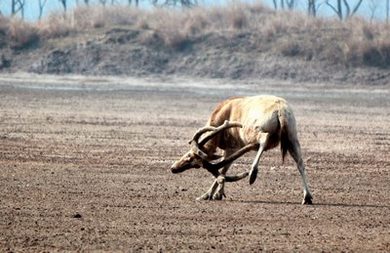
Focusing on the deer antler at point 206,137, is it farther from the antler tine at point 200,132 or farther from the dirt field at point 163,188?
the dirt field at point 163,188

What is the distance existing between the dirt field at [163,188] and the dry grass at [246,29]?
1876 cm

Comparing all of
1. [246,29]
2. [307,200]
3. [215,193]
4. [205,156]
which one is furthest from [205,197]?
[246,29]

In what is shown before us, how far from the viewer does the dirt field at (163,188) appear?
1317 centimetres

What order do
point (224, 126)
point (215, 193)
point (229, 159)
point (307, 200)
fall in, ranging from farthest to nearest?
point (215, 193), point (224, 126), point (229, 159), point (307, 200)

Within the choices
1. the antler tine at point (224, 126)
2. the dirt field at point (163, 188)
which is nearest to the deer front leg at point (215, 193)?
the dirt field at point (163, 188)

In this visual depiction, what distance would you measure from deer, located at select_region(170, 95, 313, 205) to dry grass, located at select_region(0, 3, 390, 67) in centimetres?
3588

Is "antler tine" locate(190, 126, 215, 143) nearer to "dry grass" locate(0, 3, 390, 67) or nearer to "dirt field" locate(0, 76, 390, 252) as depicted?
"dirt field" locate(0, 76, 390, 252)

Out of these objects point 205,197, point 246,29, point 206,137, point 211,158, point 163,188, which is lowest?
point 246,29

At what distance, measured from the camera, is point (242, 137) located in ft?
55.5

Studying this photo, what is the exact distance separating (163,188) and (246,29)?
4070 centimetres

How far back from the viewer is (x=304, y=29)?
57375mm

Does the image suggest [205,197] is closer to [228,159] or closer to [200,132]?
[228,159]

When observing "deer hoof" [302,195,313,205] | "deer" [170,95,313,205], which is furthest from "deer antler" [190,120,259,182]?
"deer hoof" [302,195,313,205]

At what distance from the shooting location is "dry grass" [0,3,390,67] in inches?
2121
